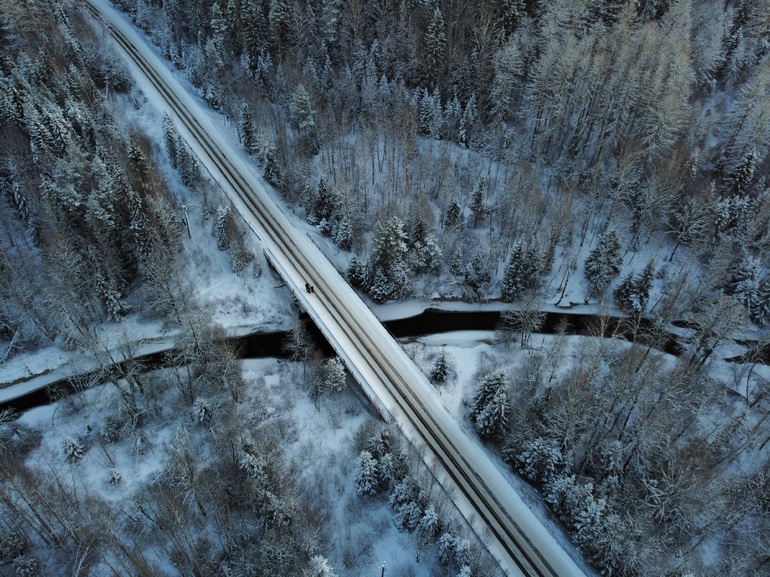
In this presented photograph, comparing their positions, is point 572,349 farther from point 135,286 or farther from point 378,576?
point 135,286

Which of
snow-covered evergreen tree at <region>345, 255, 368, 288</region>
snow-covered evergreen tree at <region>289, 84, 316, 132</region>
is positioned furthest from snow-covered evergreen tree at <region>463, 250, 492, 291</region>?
snow-covered evergreen tree at <region>289, 84, 316, 132</region>

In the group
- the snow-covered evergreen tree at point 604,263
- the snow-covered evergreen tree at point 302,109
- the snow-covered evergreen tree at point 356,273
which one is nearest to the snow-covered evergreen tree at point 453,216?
the snow-covered evergreen tree at point 356,273

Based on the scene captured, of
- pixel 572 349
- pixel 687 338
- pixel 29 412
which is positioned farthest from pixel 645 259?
pixel 29 412

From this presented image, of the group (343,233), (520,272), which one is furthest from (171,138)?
(520,272)

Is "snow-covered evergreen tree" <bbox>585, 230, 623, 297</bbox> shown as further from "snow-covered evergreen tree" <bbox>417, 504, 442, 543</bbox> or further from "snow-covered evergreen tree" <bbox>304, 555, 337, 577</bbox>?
"snow-covered evergreen tree" <bbox>304, 555, 337, 577</bbox>

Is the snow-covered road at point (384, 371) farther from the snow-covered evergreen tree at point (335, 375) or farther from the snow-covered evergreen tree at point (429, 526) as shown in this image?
the snow-covered evergreen tree at point (429, 526)
